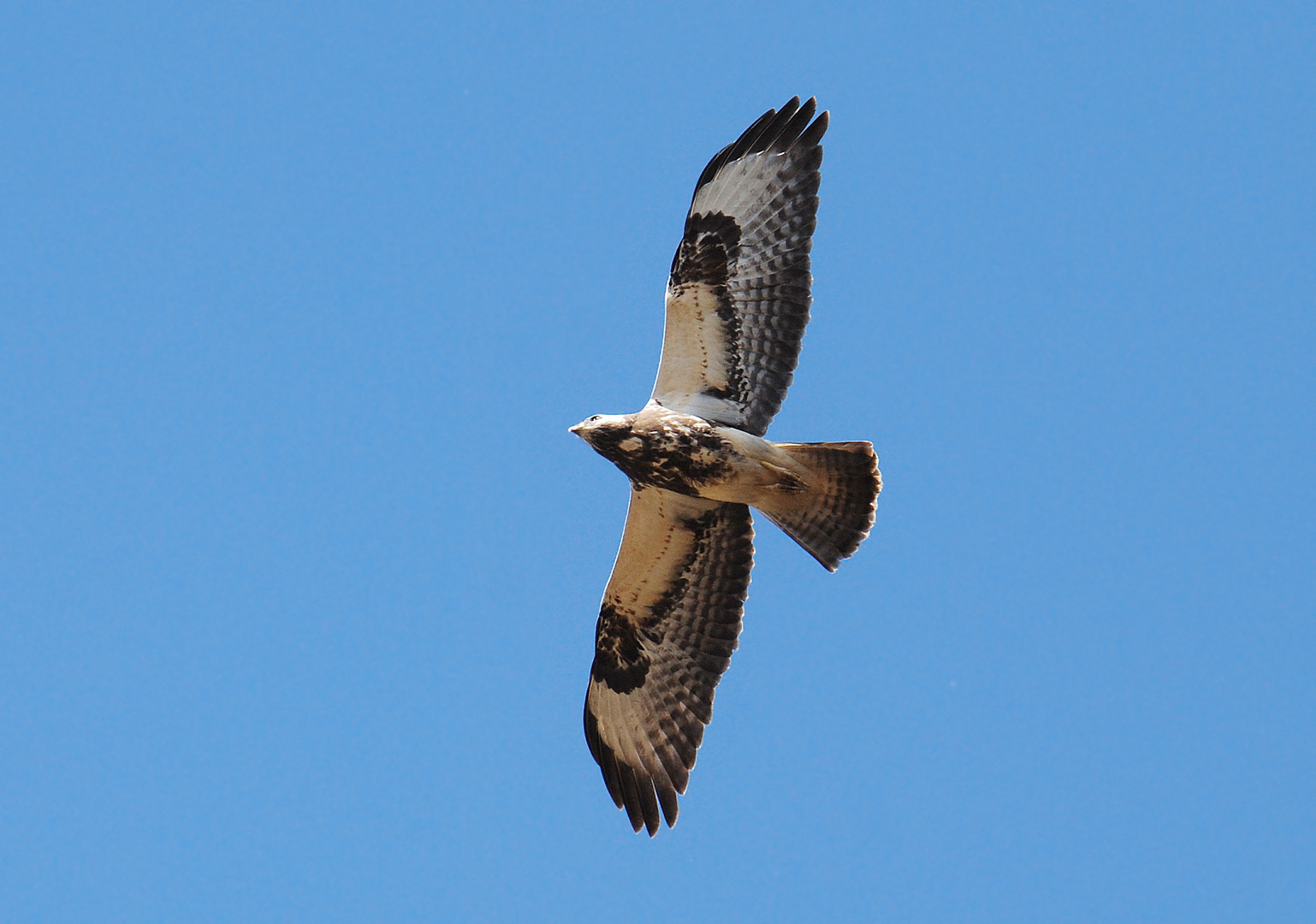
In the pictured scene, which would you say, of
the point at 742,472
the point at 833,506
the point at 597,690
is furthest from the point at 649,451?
the point at 597,690

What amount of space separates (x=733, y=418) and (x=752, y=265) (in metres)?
1.02

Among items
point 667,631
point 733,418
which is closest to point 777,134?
point 733,418

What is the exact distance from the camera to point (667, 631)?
11.0 meters

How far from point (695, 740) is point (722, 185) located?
3.82 m

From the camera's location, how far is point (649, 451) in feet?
33.3

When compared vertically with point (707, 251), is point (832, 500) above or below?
below

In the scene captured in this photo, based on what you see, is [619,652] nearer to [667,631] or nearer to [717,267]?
[667,631]

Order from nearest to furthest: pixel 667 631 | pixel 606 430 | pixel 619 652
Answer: pixel 606 430 → pixel 667 631 → pixel 619 652

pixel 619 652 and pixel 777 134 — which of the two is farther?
pixel 619 652

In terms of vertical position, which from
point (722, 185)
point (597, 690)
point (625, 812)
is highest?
point (722, 185)

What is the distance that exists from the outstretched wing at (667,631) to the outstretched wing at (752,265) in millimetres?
866

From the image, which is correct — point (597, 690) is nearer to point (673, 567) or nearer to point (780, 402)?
point (673, 567)

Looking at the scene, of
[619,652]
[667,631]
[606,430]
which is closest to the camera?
[606,430]

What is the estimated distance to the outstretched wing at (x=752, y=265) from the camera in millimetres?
10234
